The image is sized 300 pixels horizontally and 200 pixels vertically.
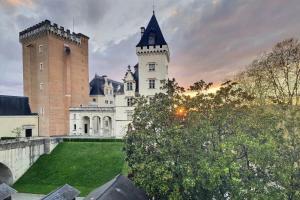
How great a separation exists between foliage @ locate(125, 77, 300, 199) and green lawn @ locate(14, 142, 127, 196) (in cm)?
1496

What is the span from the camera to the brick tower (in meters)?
41.1

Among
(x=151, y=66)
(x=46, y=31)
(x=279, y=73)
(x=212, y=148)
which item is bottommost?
(x=212, y=148)

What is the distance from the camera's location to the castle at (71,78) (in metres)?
38.7

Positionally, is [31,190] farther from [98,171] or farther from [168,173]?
[168,173]

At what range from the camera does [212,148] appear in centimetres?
1381

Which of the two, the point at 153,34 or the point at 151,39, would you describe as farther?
the point at 153,34

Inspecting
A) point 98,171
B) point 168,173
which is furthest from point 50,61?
point 168,173

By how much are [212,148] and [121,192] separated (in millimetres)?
5878

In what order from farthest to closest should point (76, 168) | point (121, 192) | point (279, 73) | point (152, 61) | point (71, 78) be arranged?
point (71, 78) → point (152, 61) → point (76, 168) → point (279, 73) → point (121, 192)

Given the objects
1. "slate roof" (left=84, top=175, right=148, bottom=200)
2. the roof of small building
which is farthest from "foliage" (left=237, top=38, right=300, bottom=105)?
the roof of small building

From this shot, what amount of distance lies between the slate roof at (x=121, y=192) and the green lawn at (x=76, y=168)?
12196mm

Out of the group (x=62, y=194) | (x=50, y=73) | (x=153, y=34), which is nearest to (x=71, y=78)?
(x=50, y=73)

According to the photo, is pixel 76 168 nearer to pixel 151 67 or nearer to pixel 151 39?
pixel 151 67

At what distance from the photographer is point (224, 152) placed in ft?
39.4
